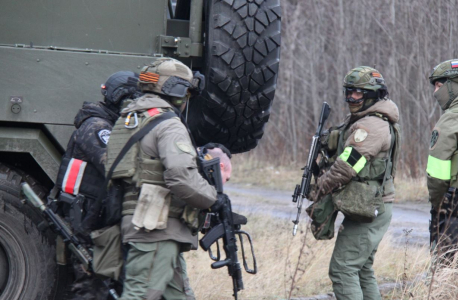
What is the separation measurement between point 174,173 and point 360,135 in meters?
1.58

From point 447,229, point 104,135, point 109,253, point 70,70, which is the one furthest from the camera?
point 447,229

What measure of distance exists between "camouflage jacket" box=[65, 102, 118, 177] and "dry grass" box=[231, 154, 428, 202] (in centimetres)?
855

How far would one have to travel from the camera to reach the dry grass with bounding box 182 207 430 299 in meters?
5.96

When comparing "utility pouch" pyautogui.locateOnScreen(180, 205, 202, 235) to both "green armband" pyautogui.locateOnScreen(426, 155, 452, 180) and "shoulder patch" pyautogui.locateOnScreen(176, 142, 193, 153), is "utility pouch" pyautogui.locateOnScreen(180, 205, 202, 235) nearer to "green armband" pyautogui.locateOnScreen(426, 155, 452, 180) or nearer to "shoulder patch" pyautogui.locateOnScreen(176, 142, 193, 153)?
"shoulder patch" pyautogui.locateOnScreen(176, 142, 193, 153)

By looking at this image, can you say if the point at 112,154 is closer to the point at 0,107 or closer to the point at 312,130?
the point at 0,107

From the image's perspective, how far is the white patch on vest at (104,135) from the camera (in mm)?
4555

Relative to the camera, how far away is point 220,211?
14.5 feet

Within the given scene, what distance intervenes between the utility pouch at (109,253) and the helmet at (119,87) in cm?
86

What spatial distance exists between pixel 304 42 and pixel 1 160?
14.8m

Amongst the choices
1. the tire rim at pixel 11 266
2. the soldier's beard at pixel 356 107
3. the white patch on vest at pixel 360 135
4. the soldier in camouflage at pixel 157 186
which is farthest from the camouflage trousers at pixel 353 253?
the tire rim at pixel 11 266

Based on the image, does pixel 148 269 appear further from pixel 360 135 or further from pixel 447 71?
pixel 447 71

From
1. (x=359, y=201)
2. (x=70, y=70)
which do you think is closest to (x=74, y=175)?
(x=70, y=70)

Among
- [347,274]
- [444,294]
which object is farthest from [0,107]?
[444,294]

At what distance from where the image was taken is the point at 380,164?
16.3 ft
